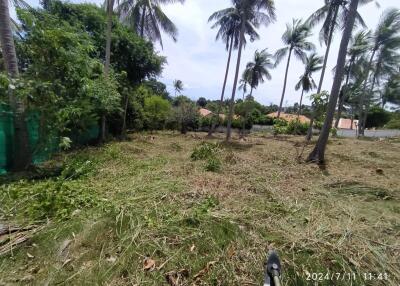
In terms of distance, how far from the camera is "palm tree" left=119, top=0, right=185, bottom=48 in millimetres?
A: 14156

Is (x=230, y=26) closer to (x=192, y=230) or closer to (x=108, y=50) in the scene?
(x=108, y=50)

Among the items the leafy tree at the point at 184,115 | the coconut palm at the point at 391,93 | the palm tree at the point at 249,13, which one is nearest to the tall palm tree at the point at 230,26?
the palm tree at the point at 249,13

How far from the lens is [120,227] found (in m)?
2.76

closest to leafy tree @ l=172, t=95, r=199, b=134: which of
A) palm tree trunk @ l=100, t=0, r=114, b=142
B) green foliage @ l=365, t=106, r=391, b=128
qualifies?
palm tree trunk @ l=100, t=0, r=114, b=142

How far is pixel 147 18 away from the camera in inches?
599

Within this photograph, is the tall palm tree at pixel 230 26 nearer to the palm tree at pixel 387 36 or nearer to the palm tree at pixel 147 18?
the palm tree at pixel 147 18

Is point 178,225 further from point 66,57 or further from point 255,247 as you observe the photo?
point 66,57

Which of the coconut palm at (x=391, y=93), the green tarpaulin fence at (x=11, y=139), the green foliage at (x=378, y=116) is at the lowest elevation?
the green tarpaulin fence at (x=11, y=139)

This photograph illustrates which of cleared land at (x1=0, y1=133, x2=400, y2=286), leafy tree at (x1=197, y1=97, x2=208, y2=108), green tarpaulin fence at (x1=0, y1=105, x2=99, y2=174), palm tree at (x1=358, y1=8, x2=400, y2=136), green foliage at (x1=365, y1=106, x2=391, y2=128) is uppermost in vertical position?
palm tree at (x1=358, y1=8, x2=400, y2=136)

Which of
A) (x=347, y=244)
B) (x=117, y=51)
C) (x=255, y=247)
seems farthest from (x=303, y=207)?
(x=117, y=51)

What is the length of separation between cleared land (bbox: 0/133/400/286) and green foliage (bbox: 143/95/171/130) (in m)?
12.7

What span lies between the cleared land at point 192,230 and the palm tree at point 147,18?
41.8 feet

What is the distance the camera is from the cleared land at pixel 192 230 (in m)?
2.19

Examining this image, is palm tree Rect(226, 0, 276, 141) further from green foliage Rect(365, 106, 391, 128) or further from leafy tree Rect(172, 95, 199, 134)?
green foliage Rect(365, 106, 391, 128)
